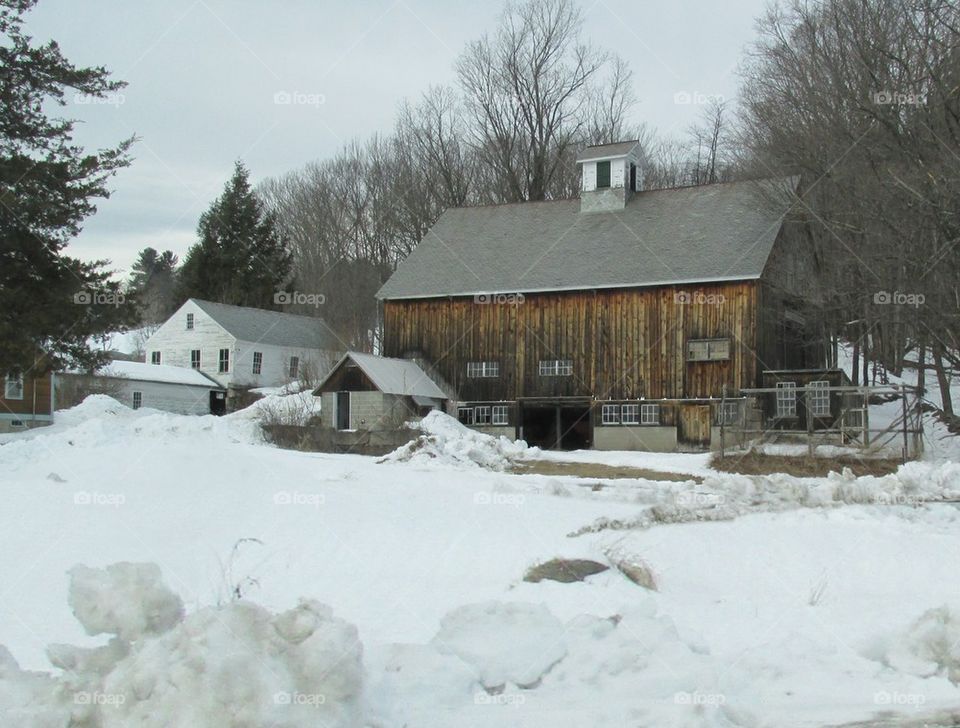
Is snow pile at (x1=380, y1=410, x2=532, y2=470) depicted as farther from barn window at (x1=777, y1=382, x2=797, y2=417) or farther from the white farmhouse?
the white farmhouse

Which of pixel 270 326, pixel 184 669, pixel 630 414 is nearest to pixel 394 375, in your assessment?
pixel 630 414

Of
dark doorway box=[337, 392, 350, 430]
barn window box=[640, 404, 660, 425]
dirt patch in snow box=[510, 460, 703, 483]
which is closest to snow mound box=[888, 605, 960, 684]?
dirt patch in snow box=[510, 460, 703, 483]

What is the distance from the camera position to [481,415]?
3309 cm

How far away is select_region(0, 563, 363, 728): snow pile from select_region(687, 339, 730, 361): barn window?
24280mm

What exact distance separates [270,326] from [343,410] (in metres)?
24.2

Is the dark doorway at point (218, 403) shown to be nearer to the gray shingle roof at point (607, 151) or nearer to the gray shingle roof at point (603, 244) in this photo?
the gray shingle roof at point (603, 244)

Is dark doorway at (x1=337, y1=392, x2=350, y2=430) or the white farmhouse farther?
the white farmhouse

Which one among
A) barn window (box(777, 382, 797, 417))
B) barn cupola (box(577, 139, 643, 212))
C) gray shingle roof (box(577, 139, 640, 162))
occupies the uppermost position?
gray shingle roof (box(577, 139, 640, 162))

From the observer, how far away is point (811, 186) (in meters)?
29.6

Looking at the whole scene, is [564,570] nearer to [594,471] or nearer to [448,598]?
[448,598]

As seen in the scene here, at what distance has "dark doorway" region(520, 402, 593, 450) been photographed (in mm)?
32188

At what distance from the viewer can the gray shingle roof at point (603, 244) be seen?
101ft

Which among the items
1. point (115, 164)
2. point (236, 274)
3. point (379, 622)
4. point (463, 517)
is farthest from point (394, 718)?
point (236, 274)

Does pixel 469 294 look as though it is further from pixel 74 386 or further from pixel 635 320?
pixel 74 386
